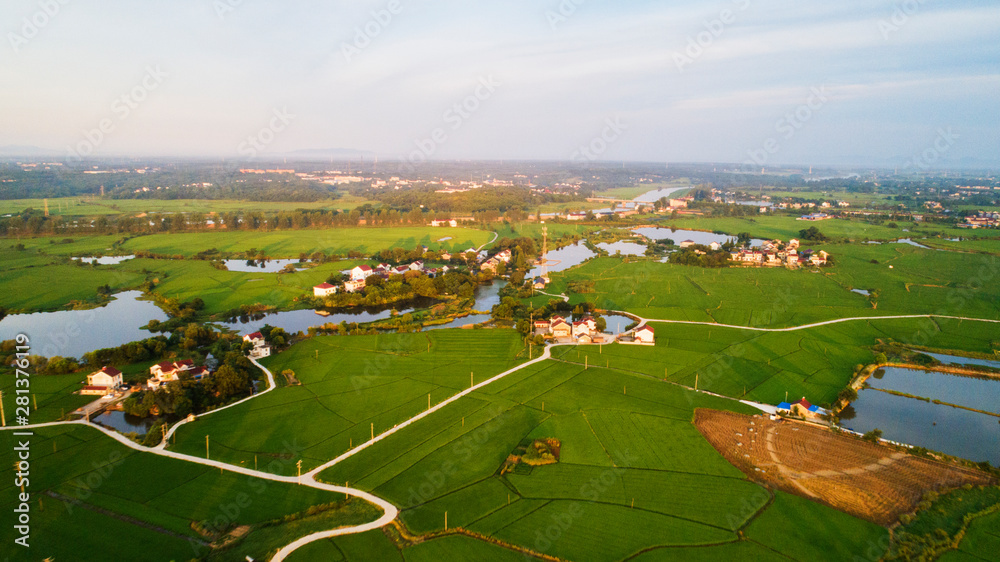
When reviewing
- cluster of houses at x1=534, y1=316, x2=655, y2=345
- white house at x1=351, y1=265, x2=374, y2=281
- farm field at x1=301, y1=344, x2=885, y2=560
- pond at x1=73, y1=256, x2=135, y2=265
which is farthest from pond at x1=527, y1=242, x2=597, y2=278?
pond at x1=73, y1=256, x2=135, y2=265

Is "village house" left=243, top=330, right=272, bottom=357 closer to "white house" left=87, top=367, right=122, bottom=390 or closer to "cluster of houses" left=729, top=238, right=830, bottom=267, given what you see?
"white house" left=87, top=367, right=122, bottom=390

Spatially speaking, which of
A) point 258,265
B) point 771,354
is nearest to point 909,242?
point 771,354

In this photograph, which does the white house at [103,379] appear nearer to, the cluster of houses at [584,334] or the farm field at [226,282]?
the farm field at [226,282]

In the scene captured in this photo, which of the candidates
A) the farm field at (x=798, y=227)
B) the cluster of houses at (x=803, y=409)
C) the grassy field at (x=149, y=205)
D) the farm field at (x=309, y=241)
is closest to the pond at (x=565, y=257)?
the farm field at (x=309, y=241)

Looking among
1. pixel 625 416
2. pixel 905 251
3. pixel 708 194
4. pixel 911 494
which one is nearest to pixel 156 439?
pixel 625 416

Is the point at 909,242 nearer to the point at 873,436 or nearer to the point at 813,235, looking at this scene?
the point at 813,235

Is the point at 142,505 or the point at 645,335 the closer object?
the point at 142,505
